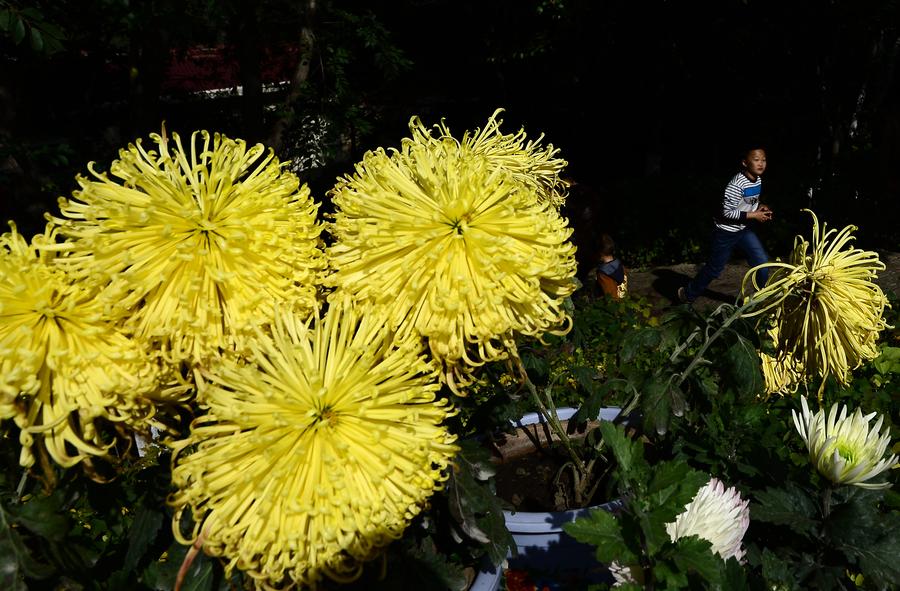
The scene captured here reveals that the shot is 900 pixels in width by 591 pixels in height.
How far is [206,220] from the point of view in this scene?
39.1 inches

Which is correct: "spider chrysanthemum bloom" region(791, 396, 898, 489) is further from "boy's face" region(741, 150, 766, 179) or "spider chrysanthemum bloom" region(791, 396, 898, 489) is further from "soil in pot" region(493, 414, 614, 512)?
"boy's face" region(741, 150, 766, 179)

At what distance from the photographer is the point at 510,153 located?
144 cm

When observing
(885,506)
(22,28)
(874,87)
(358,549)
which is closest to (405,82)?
(874,87)

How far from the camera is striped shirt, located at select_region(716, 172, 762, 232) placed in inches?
209

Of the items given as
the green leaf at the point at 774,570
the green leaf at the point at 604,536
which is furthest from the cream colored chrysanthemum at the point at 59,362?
the green leaf at the point at 774,570

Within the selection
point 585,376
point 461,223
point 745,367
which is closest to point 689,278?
point 585,376

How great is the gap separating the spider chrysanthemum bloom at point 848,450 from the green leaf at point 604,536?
56 cm

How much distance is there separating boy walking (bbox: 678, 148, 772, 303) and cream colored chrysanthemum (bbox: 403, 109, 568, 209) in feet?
13.7

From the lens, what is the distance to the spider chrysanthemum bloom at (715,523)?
1.44 m

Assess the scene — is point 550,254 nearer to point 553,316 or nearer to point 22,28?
point 553,316

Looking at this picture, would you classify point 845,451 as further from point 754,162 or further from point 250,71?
point 754,162

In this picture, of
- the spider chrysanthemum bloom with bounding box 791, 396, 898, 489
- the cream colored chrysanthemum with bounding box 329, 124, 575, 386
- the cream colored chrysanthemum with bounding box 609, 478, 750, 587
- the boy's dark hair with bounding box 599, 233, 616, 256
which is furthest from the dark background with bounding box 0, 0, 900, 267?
the spider chrysanthemum bloom with bounding box 791, 396, 898, 489

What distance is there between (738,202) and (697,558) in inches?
183

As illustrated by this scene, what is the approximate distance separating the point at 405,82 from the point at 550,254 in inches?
403
